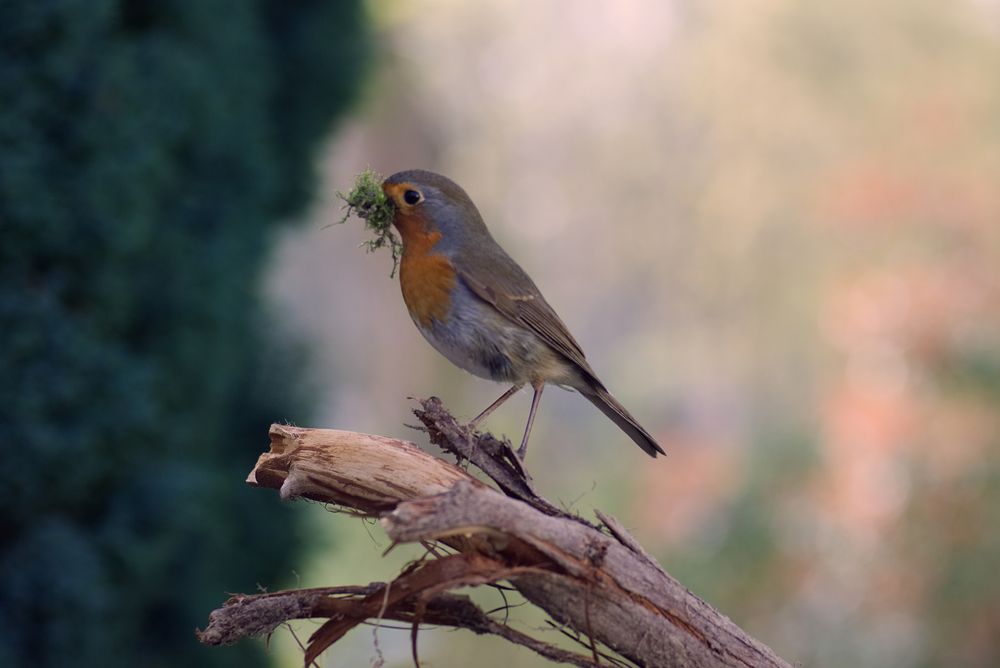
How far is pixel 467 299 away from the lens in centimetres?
225

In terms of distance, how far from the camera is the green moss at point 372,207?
2.10 m

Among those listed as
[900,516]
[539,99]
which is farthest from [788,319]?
[900,516]

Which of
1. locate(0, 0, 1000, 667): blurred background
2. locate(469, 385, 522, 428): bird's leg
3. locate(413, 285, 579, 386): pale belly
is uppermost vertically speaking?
locate(0, 0, 1000, 667): blurred background

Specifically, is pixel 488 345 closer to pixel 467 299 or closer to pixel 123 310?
pixel 467 299

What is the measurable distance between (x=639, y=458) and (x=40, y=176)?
22.0ft

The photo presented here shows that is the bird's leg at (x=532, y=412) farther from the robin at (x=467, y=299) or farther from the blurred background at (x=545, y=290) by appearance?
the blurred background at (x=545, y=290)

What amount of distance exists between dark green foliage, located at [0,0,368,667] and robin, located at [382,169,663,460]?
3.82ft

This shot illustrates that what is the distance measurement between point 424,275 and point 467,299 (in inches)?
3.9

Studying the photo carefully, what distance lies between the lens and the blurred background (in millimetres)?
3039

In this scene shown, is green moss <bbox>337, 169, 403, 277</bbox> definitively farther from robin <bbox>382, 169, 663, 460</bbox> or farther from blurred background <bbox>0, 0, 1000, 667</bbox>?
blurred background <bbox>0, 0, 1000, 667</bbox>

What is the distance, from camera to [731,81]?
440 inches

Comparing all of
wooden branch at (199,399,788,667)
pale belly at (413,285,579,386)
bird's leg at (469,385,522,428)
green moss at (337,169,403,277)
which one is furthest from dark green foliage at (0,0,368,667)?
wooden branch at (199,399,788,667)

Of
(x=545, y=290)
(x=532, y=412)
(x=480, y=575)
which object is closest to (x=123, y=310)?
(x=532, y=412)

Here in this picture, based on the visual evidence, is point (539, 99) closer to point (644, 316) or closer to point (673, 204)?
point (673, 204)
